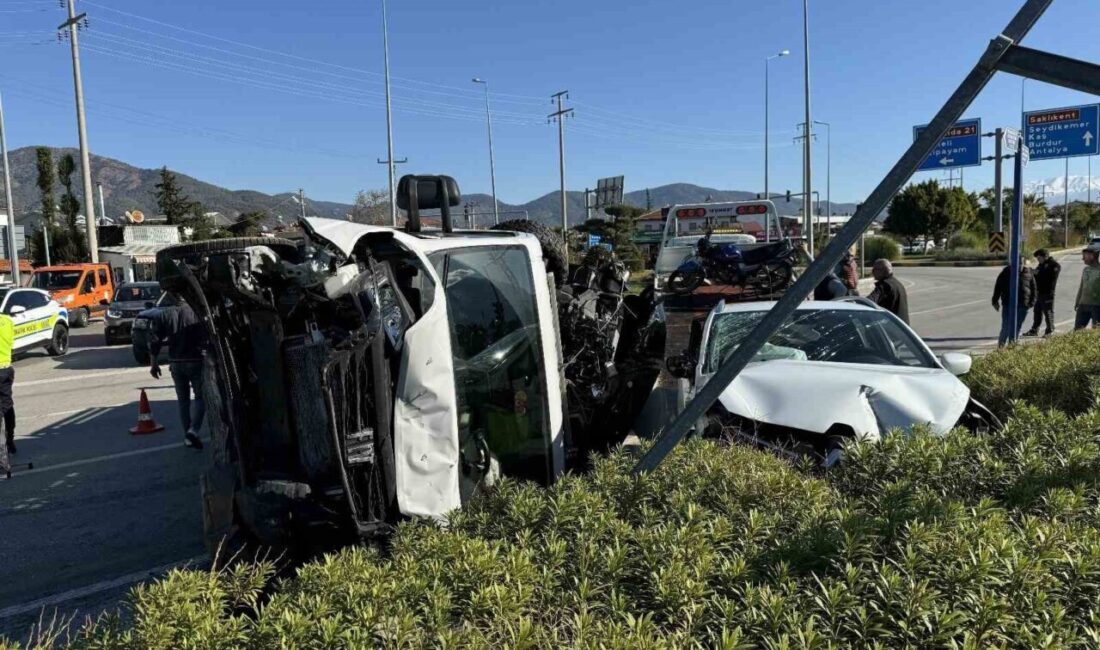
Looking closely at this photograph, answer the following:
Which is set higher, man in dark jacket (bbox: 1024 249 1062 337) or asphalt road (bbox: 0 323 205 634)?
man in dark jacket (bbox: 1024 249 1062 337)

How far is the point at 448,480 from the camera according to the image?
11.1 ft

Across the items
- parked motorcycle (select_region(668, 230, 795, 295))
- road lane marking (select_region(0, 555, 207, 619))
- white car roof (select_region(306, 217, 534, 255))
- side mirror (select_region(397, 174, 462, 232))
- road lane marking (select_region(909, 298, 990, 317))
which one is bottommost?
road lane marking (select_region(909, 298, 990, 317))

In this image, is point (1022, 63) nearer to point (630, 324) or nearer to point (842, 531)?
point (842, 531)

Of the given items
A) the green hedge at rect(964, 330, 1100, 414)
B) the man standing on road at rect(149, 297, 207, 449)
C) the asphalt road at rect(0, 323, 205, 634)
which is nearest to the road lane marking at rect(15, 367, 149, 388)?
the asphalt road at rect(0, 323, 205, 634)

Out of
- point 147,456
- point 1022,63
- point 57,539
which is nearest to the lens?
point 1022,63

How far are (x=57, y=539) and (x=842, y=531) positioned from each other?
562 centimetres

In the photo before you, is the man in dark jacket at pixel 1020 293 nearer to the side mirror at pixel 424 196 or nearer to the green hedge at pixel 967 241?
the side mirror at pixel 424 196

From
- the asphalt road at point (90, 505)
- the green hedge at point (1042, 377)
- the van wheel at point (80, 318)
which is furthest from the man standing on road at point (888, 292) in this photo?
the van wheel at point (80, 318)

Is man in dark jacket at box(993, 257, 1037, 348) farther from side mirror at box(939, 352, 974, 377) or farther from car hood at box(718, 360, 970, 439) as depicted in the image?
car hood at box(718, 360, 970, 439)

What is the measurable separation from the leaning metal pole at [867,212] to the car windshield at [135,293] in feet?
63.2

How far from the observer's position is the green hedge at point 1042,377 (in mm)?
4844

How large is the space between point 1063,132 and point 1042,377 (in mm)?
16809

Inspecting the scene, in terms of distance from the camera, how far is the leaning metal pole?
2516 mm

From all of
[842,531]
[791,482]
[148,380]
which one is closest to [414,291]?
[791,482]
